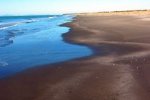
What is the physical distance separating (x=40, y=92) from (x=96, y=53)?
7.90 metres

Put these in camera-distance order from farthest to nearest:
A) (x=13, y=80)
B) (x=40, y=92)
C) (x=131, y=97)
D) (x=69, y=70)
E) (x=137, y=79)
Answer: (x=69, y=70) < (x=13, y=80) < (x=137, y=79) < (x=40, y=92) < (x=131, y=97)

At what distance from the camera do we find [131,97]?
356 inches

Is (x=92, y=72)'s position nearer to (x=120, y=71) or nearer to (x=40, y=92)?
(x=120, y=71)

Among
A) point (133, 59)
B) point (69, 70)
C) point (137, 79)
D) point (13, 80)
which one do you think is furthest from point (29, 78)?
point (133, 59)

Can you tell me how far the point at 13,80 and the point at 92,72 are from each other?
3.16 metres

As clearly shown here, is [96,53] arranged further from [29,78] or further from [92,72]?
[29,78]

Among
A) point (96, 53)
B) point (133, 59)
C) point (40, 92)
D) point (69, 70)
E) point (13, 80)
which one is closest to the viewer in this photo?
point (40, 92)

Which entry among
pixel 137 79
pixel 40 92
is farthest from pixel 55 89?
pixel 137 79

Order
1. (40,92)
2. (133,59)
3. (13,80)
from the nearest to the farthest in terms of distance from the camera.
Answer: (40,92), (13,80), (133,59)

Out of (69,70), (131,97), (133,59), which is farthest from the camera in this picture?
(133,59)

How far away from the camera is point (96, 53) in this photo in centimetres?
1744

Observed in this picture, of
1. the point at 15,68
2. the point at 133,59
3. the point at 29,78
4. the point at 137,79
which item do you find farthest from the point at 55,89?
the point at 133,59

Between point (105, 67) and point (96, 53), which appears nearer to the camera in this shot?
point (105, 67)

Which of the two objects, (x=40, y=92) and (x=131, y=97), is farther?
(x=40, y=92)
